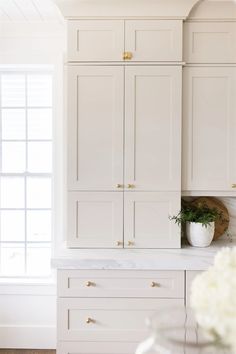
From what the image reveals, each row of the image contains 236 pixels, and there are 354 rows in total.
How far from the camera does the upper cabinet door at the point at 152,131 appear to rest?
252 cm

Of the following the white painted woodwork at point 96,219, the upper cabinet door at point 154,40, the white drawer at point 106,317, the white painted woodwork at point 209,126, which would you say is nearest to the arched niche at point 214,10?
the upper cabinet door at point 154,40

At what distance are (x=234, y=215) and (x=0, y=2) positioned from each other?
2353 millimetres

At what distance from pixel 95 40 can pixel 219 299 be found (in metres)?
2.11

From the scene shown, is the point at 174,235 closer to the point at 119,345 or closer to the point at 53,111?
the point at 119,345

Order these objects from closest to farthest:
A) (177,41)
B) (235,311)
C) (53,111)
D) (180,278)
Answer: (235,311) < (180,278) < (177,41) < (53,111)

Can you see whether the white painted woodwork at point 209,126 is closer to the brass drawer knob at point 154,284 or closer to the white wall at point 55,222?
the brass drawer knob at point 154,284

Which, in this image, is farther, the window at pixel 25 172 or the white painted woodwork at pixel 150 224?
the window at pixel 25 172

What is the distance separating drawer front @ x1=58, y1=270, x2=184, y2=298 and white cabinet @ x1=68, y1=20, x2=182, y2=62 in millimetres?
1427

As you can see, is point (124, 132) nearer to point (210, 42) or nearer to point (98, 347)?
point (210, 42)

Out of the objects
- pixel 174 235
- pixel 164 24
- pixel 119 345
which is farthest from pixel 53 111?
pixel 119 345

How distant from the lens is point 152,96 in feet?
8.29

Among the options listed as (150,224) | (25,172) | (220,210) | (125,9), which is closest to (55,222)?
(25,172)

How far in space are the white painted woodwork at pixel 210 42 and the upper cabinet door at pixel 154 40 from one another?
96mm

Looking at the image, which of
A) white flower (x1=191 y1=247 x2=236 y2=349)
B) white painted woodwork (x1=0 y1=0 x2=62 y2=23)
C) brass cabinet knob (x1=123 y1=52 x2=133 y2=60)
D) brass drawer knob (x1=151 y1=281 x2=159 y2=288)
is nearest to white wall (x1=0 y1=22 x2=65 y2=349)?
white painted woodwork (x1=0 y1=0 x2=62 y2=23)
